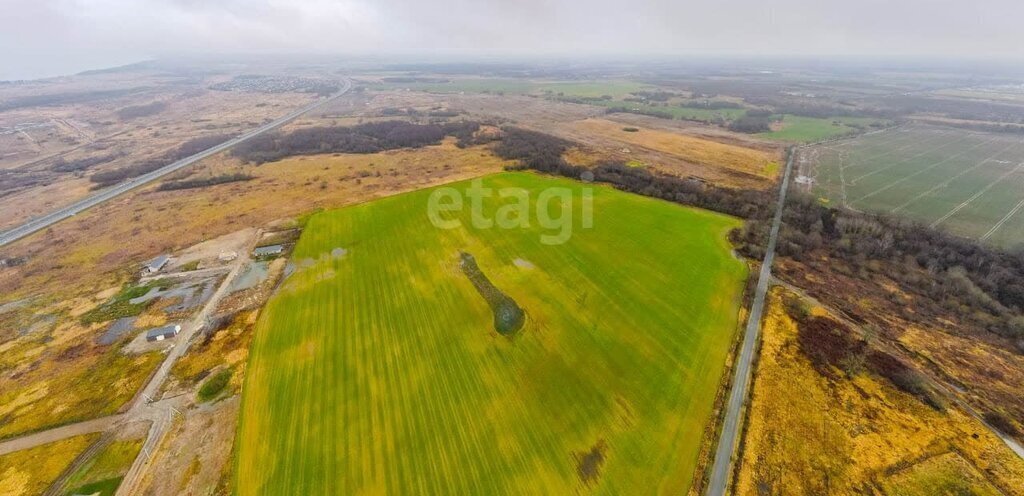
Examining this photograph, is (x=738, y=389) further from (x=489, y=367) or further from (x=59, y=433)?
(x=59, y=433)

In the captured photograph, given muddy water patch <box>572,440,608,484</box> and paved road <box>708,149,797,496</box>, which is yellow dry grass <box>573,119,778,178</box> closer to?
paved road <box>708,149,797,496</box>

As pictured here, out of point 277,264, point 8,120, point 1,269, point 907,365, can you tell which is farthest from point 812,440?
point 8,120

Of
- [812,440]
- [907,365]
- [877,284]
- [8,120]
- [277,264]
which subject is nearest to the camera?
[812,440]

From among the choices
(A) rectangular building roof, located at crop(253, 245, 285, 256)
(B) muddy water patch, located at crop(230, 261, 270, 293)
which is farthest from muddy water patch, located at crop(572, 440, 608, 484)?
(A) rectangular building roof, located at crop(253, 245, 285, 256)

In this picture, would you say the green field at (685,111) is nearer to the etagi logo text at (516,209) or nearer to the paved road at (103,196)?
the etagi logo text at (516,209)

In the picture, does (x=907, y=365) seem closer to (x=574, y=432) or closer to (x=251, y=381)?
(x=574, y=432)

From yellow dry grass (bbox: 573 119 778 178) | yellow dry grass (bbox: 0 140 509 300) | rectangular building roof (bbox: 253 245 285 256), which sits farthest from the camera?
yellow dry grass (bbox: 573 119 778 178)
